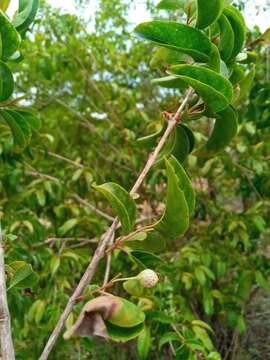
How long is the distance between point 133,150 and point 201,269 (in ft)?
2.57

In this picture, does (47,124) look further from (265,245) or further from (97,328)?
(97,328)

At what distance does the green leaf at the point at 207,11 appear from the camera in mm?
719

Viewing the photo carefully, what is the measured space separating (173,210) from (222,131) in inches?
8.7

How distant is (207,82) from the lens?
0.74 m

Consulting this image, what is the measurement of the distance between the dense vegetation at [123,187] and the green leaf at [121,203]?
36 cm

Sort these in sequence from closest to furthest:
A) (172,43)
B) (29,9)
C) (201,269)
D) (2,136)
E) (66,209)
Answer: (172,43) < (29,9) < (2,136) < (201,269) < (66,209)

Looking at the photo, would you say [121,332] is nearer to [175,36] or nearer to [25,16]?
[175,36]

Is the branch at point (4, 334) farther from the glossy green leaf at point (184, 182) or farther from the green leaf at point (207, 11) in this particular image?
the green leaf at point (207, 11)

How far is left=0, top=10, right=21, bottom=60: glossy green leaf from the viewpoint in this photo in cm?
74

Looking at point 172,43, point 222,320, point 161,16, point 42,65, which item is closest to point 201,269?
point 222,320

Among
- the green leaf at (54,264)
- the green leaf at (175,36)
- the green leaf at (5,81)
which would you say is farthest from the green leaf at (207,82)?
the green leaf at (54,264)

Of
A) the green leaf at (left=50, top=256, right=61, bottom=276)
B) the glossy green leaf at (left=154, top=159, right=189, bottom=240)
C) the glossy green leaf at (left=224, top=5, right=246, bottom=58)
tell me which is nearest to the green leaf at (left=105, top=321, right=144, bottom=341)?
the glossy green leaf at (left=154, top=159, right=189, bottom=240)

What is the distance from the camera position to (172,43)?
73cm

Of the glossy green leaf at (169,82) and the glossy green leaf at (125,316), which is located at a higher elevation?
the glossy green leaf at (169,82)
